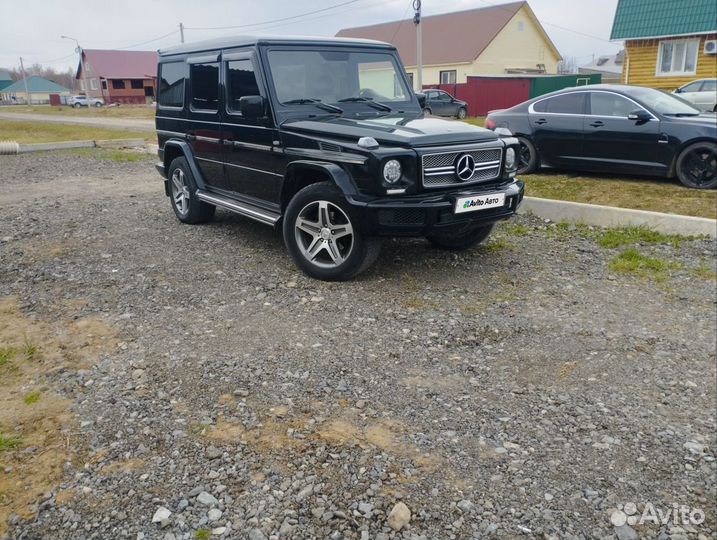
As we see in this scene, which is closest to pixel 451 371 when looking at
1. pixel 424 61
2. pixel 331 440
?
pixel 331 440

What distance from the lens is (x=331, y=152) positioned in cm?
530

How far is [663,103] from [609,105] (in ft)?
2.46

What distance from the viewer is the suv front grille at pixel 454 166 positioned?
201 inches

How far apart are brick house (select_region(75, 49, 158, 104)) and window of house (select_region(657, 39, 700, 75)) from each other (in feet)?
203

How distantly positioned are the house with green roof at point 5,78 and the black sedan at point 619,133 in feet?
412

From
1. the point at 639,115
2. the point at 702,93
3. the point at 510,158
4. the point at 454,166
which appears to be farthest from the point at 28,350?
the point at 702,93

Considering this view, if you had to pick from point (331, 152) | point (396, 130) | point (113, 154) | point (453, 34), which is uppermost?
point (453, 34)

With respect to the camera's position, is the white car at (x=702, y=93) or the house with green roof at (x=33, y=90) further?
the house with green roof at (x=33, y=90)

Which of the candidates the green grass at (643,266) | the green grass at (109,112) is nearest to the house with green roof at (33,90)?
the green grass at (109,112)

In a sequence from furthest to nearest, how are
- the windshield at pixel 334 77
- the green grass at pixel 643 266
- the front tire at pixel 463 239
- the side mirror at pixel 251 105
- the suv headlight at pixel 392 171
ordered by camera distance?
the front tire at pixel 463 239 < the windshield at pixel 334 77 < the green grass at pixel 643 266 < the side mirror at pixel 251 105 < the suv headlight at pixel 392 171

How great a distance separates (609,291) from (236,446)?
143 inches

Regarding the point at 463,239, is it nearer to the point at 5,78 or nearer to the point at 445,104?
the point at 445,104

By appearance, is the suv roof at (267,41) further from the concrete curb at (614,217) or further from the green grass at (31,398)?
the green grass at (31,398)

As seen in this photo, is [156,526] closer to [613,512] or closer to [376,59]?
[613,512]
